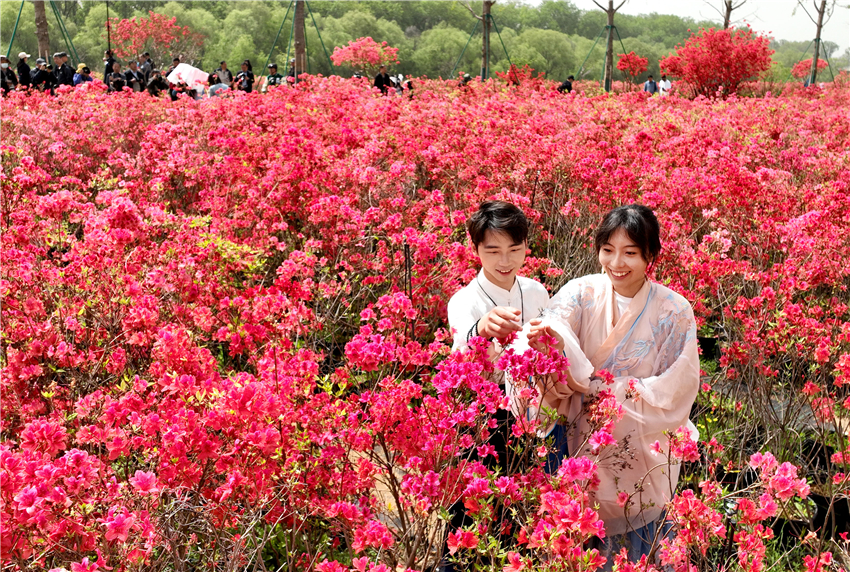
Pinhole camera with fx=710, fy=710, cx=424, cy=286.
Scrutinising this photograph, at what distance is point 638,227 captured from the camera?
212cm

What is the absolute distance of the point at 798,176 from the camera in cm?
631

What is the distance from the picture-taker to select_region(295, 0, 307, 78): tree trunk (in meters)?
12.3

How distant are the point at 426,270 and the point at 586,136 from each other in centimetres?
321

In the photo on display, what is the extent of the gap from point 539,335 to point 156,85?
13.1 meters

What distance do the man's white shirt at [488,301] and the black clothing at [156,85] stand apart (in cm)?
1182

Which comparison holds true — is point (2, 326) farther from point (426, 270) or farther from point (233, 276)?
point (426, 270)

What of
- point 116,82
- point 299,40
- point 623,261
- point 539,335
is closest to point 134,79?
point 116,82

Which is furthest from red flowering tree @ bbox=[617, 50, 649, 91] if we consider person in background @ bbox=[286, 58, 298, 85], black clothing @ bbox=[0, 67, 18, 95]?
black clothing @ bbox=[0, 67, 18, 95]

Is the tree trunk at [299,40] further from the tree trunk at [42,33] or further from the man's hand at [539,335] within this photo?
the man's hand at [539,335]

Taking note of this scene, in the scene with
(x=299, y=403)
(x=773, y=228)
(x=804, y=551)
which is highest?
(x=773, y=228)

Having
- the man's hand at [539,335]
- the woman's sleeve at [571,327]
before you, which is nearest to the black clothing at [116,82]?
the woman's sleeve at [571,327]

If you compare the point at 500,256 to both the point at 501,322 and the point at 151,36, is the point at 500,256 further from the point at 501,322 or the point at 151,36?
the point at 151,36

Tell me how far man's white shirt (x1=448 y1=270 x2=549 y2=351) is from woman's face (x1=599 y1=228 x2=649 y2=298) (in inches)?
14.7

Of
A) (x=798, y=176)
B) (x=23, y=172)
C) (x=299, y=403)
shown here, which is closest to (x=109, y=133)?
(x=23, y=172)
